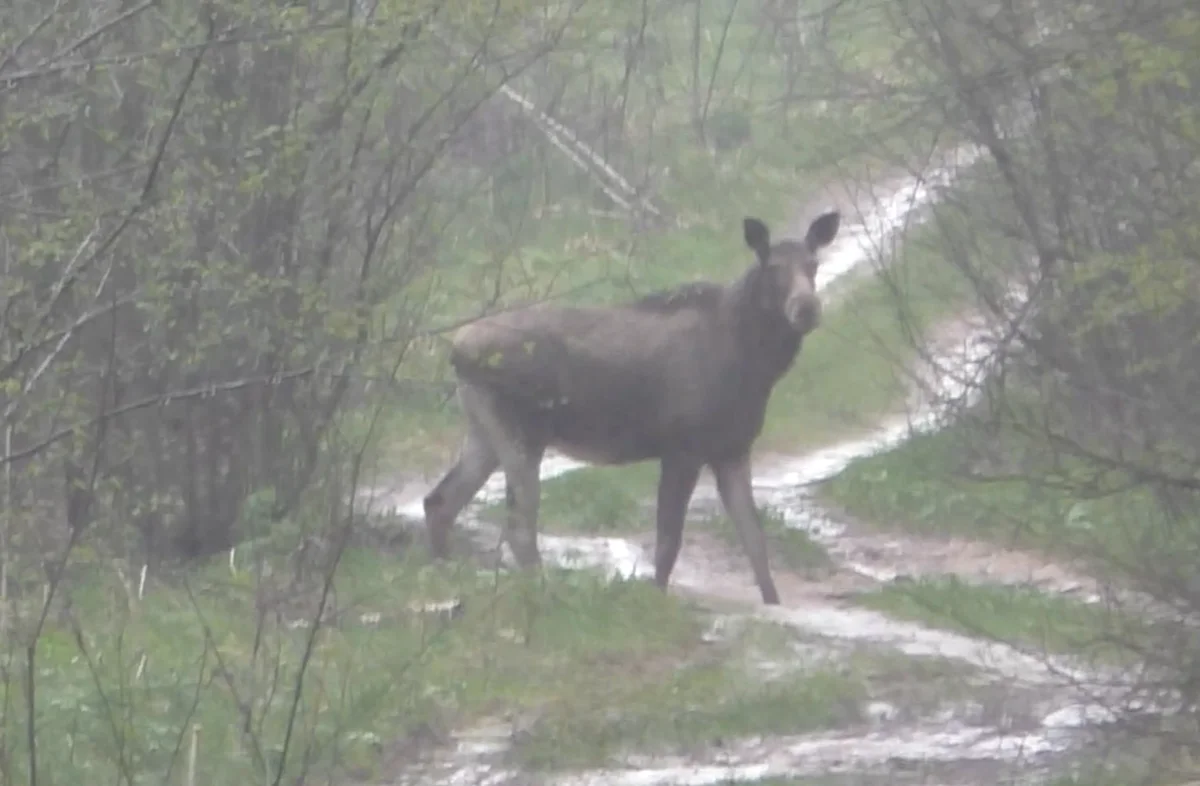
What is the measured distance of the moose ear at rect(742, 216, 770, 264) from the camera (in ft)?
42.2

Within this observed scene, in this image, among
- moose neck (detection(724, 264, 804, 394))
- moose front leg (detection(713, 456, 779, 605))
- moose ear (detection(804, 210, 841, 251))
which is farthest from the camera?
moose ear (detection(804, 210, 841, 251))

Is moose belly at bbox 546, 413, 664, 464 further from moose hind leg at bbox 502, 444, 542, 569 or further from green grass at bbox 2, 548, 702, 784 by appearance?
green grass at bbox 2, 548, 702, 784

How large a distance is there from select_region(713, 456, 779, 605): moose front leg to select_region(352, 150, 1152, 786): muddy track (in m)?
0.30

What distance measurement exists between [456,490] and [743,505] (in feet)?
5.79

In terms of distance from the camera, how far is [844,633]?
11.8m

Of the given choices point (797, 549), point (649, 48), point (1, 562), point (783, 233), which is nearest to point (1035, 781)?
point (1, 562)

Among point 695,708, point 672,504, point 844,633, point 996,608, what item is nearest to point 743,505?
point 672,504

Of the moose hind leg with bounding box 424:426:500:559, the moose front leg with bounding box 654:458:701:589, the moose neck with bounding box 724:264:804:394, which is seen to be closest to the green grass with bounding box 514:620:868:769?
the moose front leg with bounding box 654:458:701:589

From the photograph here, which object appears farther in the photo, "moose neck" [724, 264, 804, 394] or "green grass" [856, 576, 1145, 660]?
"moose neck" [724, 264, 804, 394]

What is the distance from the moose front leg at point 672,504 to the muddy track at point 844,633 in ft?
1.01

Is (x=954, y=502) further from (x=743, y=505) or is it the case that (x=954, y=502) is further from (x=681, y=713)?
(x=681, y=713)

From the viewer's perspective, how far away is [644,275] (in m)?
23.5

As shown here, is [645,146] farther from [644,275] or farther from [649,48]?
[644,275]

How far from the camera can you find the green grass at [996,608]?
11312mm
